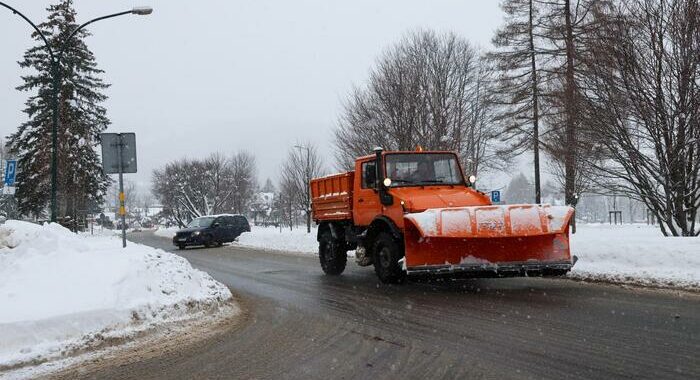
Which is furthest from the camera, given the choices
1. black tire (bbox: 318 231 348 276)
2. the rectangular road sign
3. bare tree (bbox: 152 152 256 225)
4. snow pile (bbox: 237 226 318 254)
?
bare tree (bbox: 152 152 256 225)

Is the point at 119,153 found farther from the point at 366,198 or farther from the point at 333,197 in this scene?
the point at 366,198

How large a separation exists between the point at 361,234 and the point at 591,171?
7.82 meters

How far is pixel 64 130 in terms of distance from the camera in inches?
1487

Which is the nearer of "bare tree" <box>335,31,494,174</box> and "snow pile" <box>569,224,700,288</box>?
"snow pile" <box>569,224,700,288</box>

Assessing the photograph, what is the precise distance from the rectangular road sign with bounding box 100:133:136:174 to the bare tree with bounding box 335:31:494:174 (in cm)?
1648

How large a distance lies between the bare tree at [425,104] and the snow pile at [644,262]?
14961mm

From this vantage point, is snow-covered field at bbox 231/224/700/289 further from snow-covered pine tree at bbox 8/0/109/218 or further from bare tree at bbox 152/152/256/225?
bare tree at bbox 152/152/256/225

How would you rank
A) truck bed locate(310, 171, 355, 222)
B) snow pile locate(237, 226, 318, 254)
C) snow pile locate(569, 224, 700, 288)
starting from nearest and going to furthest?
snow pile locate(569, 224, 700, 288), truck bed locate(310, 171, 355, 222), snow pile locate(237, 226, 318, 254)

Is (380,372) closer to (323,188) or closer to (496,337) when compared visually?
(496,337)

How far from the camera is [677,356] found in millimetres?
4949

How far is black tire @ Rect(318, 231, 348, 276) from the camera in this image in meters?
12.8

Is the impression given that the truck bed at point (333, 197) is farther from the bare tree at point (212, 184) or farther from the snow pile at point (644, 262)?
the bare tree at point (212, 184)

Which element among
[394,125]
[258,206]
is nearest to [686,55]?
[394,125]

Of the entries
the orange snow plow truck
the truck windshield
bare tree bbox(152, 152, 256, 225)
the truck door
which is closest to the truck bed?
the orange snow plow truck
